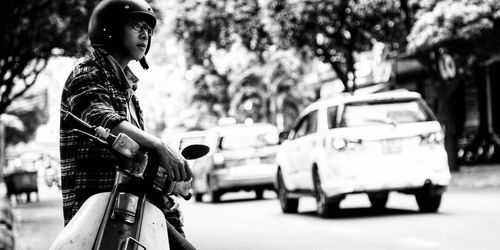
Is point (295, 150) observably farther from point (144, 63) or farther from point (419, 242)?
point (144, 63)

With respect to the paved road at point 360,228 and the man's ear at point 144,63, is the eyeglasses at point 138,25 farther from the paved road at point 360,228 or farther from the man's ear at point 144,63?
the paved road at point 360,228

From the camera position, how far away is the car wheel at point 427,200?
43.2ft

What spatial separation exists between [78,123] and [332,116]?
10.4 meters

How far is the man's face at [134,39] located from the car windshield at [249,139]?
55.8 ft

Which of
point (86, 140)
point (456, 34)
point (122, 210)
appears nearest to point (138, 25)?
point (86, 140)

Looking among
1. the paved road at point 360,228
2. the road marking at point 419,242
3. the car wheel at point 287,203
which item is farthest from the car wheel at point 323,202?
the road marking at point 419,242

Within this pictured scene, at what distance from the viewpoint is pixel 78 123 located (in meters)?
3.02

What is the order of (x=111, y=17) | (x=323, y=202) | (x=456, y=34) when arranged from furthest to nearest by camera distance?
(x=456, y=34)
(x=323, y=202)
(x=111, y=17)

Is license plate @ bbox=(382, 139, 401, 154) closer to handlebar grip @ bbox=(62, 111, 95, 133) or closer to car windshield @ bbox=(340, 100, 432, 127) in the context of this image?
car windshield @ bbox=(340, 100, 432, 127)

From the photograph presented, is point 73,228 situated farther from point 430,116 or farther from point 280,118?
point 280,118

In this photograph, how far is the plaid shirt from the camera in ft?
10.5

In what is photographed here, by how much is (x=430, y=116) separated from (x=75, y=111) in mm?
10416

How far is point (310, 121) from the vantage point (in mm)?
14492

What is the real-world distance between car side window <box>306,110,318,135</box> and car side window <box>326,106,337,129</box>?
0.54 metres
